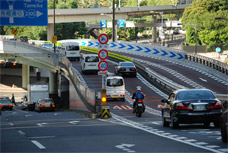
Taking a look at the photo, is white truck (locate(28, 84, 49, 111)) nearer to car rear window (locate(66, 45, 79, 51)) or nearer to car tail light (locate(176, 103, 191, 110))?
car rear window (locate(66, 45, 79, 51))

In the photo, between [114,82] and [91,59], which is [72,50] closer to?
[91,59]

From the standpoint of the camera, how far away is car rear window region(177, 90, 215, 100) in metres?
19.6

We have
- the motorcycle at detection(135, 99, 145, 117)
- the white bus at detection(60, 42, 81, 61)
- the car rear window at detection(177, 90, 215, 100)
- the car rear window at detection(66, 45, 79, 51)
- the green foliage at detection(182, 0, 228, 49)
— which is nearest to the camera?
the car rear window at detection(177, 90, 215, 100)

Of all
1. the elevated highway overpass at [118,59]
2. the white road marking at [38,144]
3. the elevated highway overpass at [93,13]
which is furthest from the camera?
the elevated highway overpass at [93,13]

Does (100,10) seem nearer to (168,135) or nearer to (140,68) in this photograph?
(140,68)

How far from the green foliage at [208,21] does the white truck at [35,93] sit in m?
58.6

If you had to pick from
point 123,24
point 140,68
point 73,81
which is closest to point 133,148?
point 73,81

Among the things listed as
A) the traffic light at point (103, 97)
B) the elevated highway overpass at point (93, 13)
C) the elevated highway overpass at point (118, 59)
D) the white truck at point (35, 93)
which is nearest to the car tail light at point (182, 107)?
the traffic light at point (103, 97)

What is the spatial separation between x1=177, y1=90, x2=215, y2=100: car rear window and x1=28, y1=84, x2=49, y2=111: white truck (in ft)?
138

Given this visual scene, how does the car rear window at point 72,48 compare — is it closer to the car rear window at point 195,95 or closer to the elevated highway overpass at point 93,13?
the elevated highway overpass at point 93,13

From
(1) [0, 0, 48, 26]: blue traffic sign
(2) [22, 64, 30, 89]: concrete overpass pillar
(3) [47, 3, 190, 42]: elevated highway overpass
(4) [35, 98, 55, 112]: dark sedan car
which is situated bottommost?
(2) [22, 64, 30, 89]: concrete overpass pillar

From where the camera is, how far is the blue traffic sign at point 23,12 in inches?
1261

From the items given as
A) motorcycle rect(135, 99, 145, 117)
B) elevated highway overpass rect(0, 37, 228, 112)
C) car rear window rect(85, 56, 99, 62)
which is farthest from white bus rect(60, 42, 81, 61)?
motorcycle rect(135, 99, 145, 117)

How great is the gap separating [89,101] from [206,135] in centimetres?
2007
